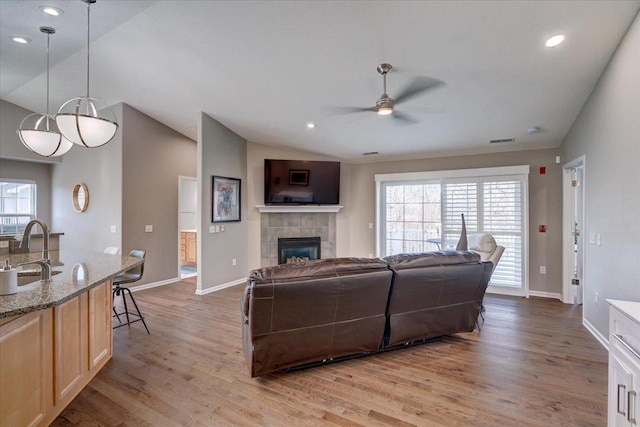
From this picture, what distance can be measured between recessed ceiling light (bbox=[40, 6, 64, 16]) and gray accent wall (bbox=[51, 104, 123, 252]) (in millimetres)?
2167

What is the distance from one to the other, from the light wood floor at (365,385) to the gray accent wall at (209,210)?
5.72 feet

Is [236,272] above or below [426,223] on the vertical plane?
below

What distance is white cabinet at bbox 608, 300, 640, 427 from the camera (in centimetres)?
139

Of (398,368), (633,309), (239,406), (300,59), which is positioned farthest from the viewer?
(300,59)

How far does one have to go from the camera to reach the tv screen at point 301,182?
231 inches

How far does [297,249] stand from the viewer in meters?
6.19

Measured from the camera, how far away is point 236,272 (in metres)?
5.71

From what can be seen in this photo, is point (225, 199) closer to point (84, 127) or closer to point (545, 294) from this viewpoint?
point (84, 127)

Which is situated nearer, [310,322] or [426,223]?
[310,322]

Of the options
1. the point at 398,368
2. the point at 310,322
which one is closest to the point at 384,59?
the point at 310,322

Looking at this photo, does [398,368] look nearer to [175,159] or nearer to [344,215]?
[344,215]

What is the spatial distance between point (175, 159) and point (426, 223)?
510cm

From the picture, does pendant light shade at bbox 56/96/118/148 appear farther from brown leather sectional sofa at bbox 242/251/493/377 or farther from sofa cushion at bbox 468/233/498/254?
sofa cushion at bbox 468/233/498/254

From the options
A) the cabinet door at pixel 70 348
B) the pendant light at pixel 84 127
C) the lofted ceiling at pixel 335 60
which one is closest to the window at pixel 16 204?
the lofted ceiling at pixel 335 60
